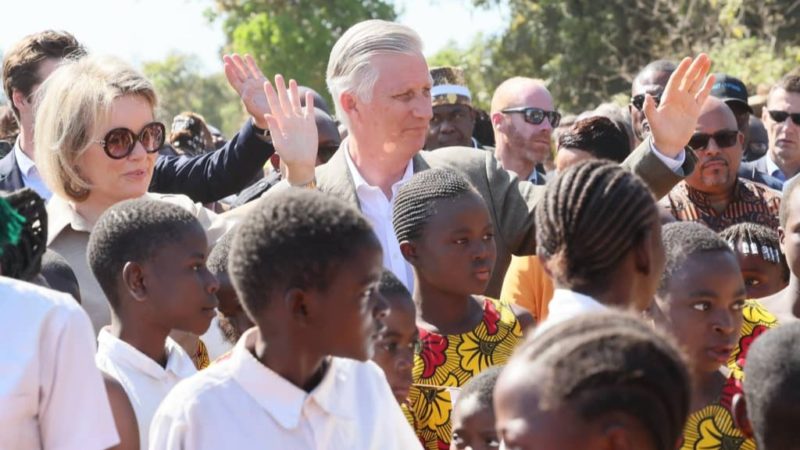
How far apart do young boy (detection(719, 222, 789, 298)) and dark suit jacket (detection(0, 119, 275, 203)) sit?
1.97 metres

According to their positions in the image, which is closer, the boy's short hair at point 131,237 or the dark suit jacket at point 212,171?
the boy's short hair at point 131,237

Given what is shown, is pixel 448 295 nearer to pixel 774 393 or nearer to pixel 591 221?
pixel 591 221

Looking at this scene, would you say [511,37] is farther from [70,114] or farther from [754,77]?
[70,114]

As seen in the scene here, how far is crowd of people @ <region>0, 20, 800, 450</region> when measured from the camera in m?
2.92

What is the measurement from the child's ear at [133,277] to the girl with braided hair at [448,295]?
95 centimetres

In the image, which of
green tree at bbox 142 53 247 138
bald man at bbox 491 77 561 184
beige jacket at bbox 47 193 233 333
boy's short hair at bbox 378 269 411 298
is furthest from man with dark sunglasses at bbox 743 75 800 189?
green tree at bbox 142 53 247 138

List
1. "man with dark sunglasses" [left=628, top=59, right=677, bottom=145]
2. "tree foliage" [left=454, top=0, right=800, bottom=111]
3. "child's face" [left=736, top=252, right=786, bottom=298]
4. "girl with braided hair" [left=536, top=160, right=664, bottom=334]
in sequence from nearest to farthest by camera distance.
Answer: "girl with braided hair" [left=536, top=160, right=664, bottom=334]
"child's face" [left=736, top=252, right=786, bottom=298]
"man with dark sunglasses" [left=628, top=59, right=677, bottom=145]
"tree foliage" [left=454, top=0, right=800, bottom=111]

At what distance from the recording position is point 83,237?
4875 millimetres

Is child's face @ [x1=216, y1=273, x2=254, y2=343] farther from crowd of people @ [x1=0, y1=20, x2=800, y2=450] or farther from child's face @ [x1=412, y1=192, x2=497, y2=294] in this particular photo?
child's face @ [x1=412, y1=192, x2=497, y2=294]

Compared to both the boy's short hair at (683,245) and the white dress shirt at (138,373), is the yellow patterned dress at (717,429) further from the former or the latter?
the white dress shirt at (138,373)

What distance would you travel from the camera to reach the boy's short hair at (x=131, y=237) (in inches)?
164

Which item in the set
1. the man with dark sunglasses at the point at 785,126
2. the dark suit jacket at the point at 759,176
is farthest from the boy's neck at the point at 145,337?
the man with dark sunglasses at the point at 785,126

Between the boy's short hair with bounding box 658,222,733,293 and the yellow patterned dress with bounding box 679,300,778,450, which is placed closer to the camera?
the yellow patterned dress with bounding box 679,300,778,450

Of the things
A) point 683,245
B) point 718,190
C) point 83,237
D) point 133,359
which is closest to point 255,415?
point 133,359
